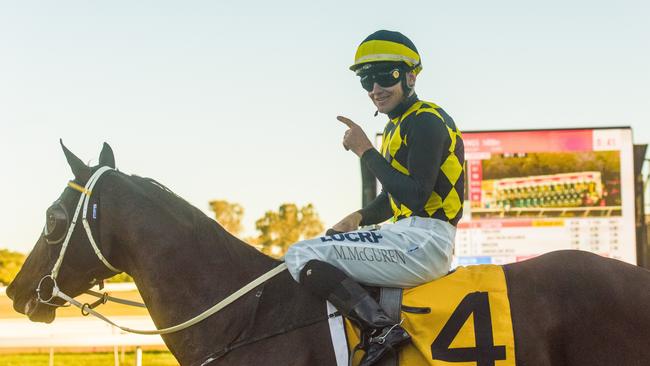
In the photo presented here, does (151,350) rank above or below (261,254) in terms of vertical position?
below

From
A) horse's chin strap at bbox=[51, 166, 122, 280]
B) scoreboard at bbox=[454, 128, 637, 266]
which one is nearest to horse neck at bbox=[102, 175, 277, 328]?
horse's chin strap at bbox=[51, 166, 122, 280]

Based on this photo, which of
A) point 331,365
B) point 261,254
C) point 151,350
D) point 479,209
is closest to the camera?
point 331,365

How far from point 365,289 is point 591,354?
1.07m

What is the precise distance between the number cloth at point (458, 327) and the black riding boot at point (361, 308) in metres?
0.08

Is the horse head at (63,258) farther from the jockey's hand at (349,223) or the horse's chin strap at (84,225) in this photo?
the jockey's hand at (349,223)

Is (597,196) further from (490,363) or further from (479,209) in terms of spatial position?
(490,363)

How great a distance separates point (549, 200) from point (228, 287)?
30.0 ft

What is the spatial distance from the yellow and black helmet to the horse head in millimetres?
1409

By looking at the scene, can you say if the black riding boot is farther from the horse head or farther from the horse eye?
the horse eye

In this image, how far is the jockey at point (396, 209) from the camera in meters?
3.74

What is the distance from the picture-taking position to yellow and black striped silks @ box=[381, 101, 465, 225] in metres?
3.94

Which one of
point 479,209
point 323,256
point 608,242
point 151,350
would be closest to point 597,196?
point 608,242

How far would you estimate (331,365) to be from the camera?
12.3 feet

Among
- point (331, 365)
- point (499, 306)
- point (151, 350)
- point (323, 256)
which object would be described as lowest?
point (151, 350)
